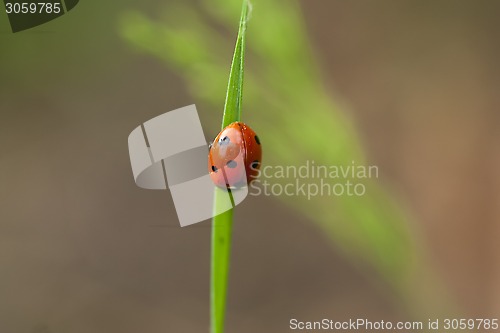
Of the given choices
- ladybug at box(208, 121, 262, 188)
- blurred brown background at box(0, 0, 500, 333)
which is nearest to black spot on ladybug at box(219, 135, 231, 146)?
ladybug at box(208, 121, 262, 188)

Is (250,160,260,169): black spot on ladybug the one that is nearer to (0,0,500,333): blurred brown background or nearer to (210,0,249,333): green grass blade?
(210,0,249,333): green grass blade

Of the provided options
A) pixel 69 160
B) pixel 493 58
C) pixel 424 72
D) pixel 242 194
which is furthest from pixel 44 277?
pixel 493 58

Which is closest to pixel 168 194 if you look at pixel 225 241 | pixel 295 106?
pixel 295 106

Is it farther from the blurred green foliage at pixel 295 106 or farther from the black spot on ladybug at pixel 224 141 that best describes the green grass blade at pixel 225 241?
the blurred green foliage at pixel 295 106

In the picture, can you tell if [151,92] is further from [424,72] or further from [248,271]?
[424,72]

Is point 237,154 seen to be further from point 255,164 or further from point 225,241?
point 225,241

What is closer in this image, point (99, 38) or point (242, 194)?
point (242, 194)
